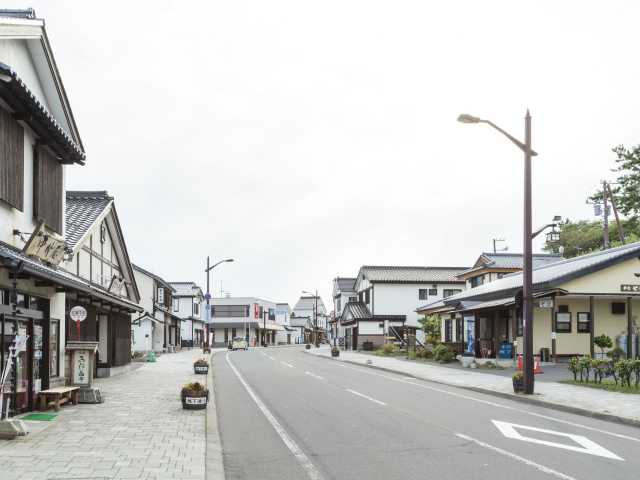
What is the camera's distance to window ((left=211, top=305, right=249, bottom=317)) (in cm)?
9831

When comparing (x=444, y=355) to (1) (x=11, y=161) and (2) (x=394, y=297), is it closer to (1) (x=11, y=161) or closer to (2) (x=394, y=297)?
(1) (x=11, y=161)

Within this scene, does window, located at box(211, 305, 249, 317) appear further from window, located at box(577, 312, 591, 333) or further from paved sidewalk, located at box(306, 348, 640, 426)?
paved sidewalk, located at box(306, 348, 640, 426)

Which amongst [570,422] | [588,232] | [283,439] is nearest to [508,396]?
[570,422]

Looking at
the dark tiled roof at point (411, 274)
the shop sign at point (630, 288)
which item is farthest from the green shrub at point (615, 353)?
the dark tiled roof at point (411, 274)

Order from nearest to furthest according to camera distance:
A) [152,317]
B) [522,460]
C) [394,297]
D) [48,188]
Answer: [522,460], [48,188], [152,317], [394,297]

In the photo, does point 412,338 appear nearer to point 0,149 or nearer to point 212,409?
point 212,409

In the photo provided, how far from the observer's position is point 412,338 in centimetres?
5378

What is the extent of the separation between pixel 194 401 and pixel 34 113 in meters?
7.03

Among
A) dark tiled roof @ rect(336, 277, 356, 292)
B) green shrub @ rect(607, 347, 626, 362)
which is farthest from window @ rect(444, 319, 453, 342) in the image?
dark tiled roof @ rect(336, 277, 356, 292)

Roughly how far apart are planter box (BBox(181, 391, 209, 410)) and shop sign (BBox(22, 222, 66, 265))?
14.5ft

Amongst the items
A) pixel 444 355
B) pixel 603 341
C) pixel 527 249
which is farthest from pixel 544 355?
pixel 527 249

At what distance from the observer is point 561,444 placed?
10.2 meters

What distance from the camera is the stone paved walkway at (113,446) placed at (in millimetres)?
7809

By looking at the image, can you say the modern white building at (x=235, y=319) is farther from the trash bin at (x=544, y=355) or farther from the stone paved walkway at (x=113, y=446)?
the stone paved walkway at (x=113, y=446)
